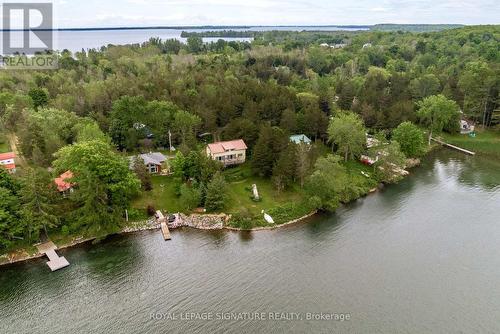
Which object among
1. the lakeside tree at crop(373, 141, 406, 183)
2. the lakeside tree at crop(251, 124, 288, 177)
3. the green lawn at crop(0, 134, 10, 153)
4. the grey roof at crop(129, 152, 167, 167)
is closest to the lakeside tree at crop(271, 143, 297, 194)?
the lakeside tree at crop(251, 124, 288, 177)

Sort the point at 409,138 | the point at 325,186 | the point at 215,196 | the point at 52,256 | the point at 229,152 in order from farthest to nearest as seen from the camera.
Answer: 1. the point at 409,138
2. the point at 229,152
3. the point at 325,186
4. the point at 215,196
5. the point at 52,256

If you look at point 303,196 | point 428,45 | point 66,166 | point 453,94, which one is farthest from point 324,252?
point 428,45

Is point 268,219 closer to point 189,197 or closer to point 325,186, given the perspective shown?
point 325,186

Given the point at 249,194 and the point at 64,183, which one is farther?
the point at 249,194

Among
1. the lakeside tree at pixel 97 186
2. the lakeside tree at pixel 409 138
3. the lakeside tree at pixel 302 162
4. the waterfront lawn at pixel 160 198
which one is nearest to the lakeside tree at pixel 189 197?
the waterfront lawn at pixel 160 198

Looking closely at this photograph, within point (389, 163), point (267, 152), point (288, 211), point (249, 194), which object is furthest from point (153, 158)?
point (389, 163)
